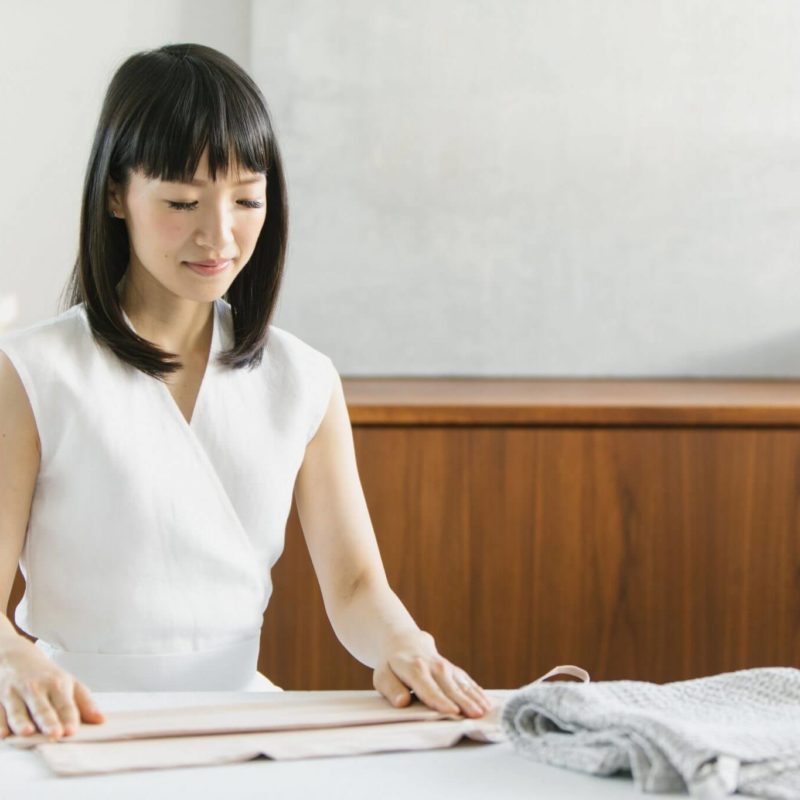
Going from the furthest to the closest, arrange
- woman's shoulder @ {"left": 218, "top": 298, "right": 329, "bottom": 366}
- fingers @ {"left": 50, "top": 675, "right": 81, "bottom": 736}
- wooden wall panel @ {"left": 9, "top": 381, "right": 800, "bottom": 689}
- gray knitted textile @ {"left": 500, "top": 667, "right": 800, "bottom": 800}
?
wooden wall panel @ {"left": 9, "top": 381, "right": 800, "bottom": 689} → woman's shoulder @ {"left": 218, "top": 298, "right": 329, "bottom": 366} → fingers @ {"left": 50, "top": 675, "right": 81, "bottom": 736} → gray knitted textile @ {"left": 500, "top": 667, "right": 800, "bottom": 800}

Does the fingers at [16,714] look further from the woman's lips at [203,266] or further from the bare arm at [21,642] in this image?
the woman's lips at [203,266]

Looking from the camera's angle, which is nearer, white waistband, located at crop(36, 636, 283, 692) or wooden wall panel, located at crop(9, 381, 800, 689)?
white waistband, located at crop(36, 636, 283, 692)

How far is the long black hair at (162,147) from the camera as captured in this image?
128cm

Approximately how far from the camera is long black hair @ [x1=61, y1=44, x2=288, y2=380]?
1.28m

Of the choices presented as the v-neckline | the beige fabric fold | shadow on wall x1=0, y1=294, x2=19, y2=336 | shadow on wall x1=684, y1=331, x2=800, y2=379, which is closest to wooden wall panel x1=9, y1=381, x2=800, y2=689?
shadow on wall x1=684, y1=331, x2=800, y2=379

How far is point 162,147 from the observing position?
1.28 meters

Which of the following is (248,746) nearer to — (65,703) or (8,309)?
(65,703)

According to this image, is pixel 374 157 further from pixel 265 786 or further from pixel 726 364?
pixel 265 786

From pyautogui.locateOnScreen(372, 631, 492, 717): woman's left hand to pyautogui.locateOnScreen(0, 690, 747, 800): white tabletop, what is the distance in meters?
0.09

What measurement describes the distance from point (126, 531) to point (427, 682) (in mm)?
408

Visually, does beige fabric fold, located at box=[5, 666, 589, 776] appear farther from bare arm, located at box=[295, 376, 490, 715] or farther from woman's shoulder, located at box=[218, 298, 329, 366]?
woman's shoulder, located at box=[218, 298, 329, 366]

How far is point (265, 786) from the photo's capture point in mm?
872

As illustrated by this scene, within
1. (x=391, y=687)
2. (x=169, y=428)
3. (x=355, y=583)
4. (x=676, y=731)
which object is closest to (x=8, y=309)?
(x=169, y=428)

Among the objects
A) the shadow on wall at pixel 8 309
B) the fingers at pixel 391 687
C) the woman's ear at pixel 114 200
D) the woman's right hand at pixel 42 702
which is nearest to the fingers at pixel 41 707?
the woman's right hand at pixel 42 702
